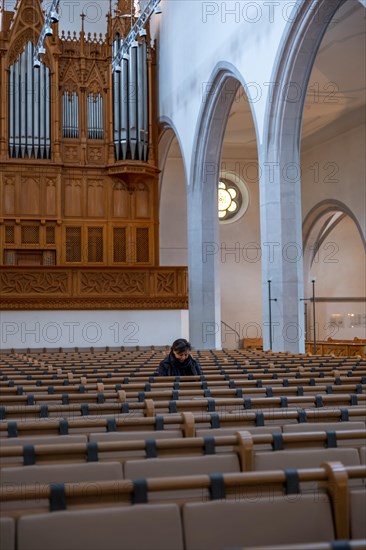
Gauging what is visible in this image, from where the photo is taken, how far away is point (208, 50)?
15344mm

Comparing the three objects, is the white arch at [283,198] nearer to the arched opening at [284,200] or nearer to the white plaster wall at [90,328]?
the arched opening at [284,200]

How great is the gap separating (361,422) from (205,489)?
5.11 feet

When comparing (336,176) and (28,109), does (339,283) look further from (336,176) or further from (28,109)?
(28,109)

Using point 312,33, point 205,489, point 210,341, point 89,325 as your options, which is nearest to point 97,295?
point 89,325

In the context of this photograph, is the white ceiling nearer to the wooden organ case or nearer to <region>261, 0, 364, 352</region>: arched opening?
<region>261, 0, 364, 352</region>: arched opening

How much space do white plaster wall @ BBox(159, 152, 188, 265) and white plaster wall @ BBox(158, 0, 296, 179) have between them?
472cm

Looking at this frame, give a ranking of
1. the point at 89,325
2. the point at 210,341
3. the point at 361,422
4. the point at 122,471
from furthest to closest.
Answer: the point at 210,341, the point at 89,325, the point at 361,422, the point at 122,471

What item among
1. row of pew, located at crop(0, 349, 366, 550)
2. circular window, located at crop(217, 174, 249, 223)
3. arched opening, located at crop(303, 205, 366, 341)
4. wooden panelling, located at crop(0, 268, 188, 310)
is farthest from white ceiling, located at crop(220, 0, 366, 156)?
row of pew, located at crop(0, 349, 366, 550)

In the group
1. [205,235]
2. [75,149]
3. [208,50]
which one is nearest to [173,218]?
[75,149]

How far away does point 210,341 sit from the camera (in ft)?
54.8

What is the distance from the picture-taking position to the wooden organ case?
18203mm

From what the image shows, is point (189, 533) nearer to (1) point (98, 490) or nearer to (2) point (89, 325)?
(1) point (98, 490)

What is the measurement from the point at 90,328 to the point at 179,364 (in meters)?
9.01

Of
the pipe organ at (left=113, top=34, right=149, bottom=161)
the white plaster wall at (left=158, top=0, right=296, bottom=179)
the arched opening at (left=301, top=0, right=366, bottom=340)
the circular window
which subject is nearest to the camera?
the white plaster wall at (left=158, top=0, right=296, bottom=179)
